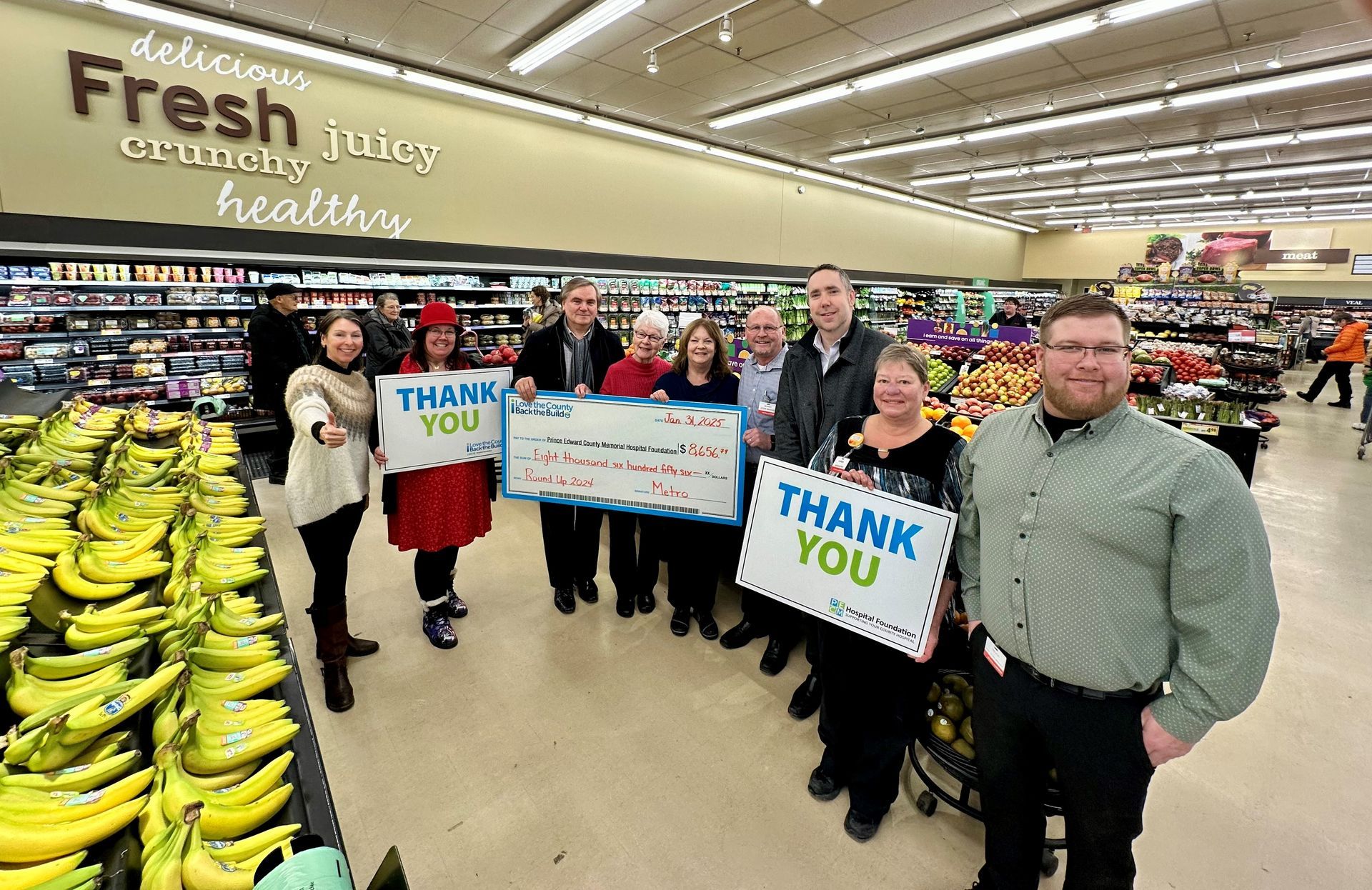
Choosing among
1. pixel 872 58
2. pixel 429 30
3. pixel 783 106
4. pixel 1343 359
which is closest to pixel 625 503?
pixel 429 30

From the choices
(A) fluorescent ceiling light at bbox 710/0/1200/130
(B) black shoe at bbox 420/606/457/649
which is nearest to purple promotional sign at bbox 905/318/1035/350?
(A) fluorescent ceiling light at bbox 710/0/1200/130

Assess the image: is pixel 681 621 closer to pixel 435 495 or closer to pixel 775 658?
pixel 775 658

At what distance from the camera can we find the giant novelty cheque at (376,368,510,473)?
274 cm

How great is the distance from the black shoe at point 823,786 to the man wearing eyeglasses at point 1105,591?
84cm

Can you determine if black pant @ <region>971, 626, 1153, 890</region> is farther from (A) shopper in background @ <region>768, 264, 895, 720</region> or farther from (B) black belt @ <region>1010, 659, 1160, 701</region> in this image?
(A) shopper in background @ <region>768, 264, 895, 720</region>

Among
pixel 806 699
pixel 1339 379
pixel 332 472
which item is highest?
pixel 1339 379

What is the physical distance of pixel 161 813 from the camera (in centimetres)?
101

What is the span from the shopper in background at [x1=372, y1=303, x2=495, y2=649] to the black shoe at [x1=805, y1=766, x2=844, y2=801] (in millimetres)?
1922

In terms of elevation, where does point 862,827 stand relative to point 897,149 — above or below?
below

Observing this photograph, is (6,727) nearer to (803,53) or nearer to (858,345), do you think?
(858,345)

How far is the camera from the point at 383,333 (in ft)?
19.4

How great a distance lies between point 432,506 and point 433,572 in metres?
0.45

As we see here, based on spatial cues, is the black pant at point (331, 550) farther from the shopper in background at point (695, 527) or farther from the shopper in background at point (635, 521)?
the shopper in background at point (695, 527)

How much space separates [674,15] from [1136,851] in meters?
6.70
